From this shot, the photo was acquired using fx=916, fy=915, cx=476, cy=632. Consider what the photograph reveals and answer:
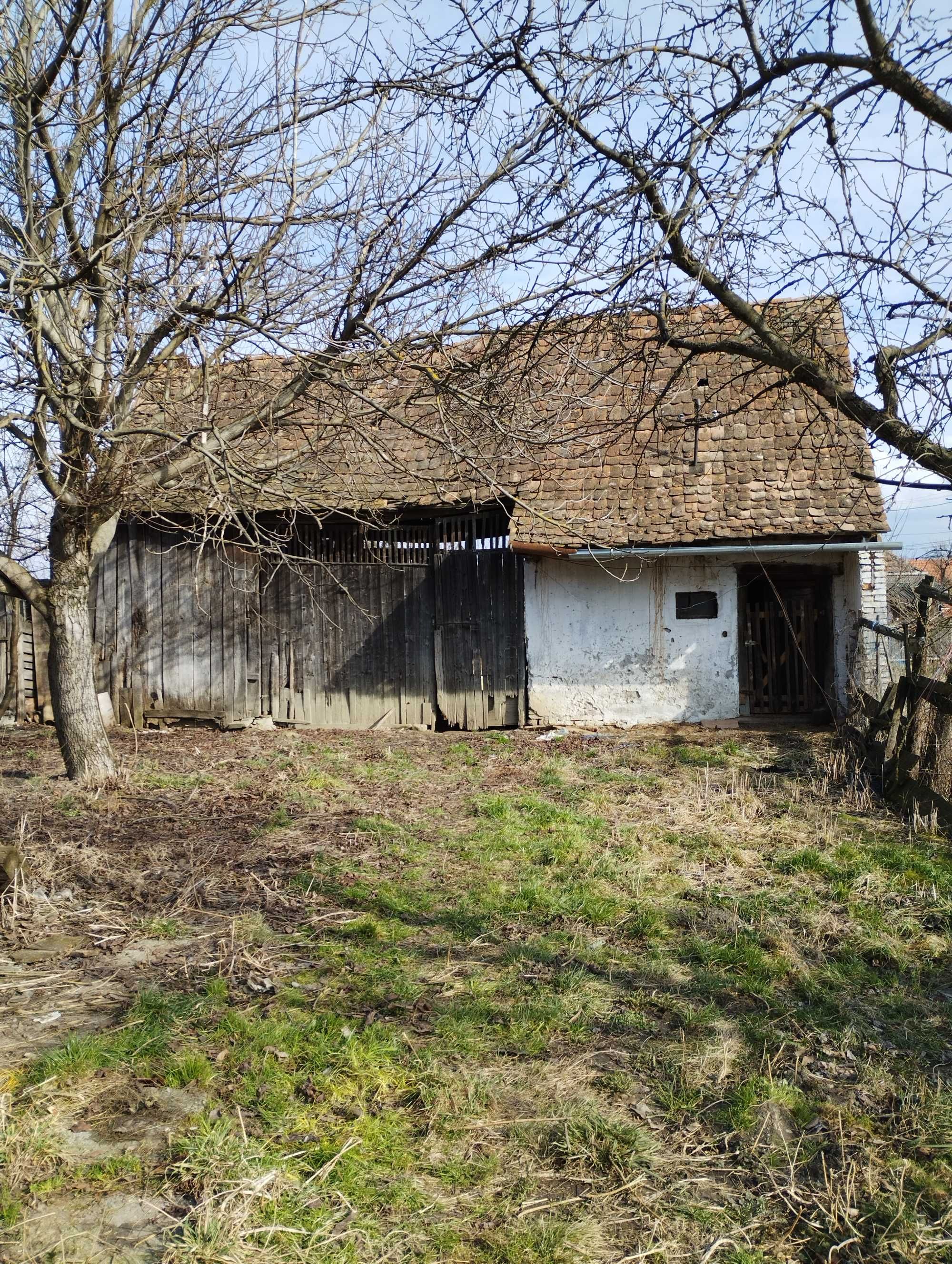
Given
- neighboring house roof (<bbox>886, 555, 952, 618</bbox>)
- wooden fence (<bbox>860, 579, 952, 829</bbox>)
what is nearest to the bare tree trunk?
wooden fence (<bbox>860, 579, 952, 829</bbox>)

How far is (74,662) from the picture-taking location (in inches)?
301

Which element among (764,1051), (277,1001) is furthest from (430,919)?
(764,1051)

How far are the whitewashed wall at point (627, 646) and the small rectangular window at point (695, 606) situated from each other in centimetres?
7

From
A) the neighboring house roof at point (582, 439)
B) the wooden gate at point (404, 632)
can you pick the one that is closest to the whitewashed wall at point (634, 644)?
the wooden gate at point (404, 632)

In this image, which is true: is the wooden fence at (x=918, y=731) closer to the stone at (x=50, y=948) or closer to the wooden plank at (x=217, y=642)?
the stone at (x=50, y=948)

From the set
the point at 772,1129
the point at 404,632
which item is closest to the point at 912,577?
the point at 404,632

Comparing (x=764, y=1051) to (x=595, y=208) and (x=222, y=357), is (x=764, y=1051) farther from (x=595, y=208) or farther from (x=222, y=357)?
(x=222, y=357)

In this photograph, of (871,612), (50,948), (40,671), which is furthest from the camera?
(40,671)

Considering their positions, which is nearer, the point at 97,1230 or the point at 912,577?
the point at 97,1230

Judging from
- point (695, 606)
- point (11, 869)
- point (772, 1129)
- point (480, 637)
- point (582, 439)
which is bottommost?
point (772, 1129)

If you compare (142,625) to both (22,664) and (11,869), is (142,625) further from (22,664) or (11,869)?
(11,869)

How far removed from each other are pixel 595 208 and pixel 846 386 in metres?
1.32

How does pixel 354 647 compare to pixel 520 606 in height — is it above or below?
below

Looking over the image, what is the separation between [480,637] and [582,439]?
249 inches
